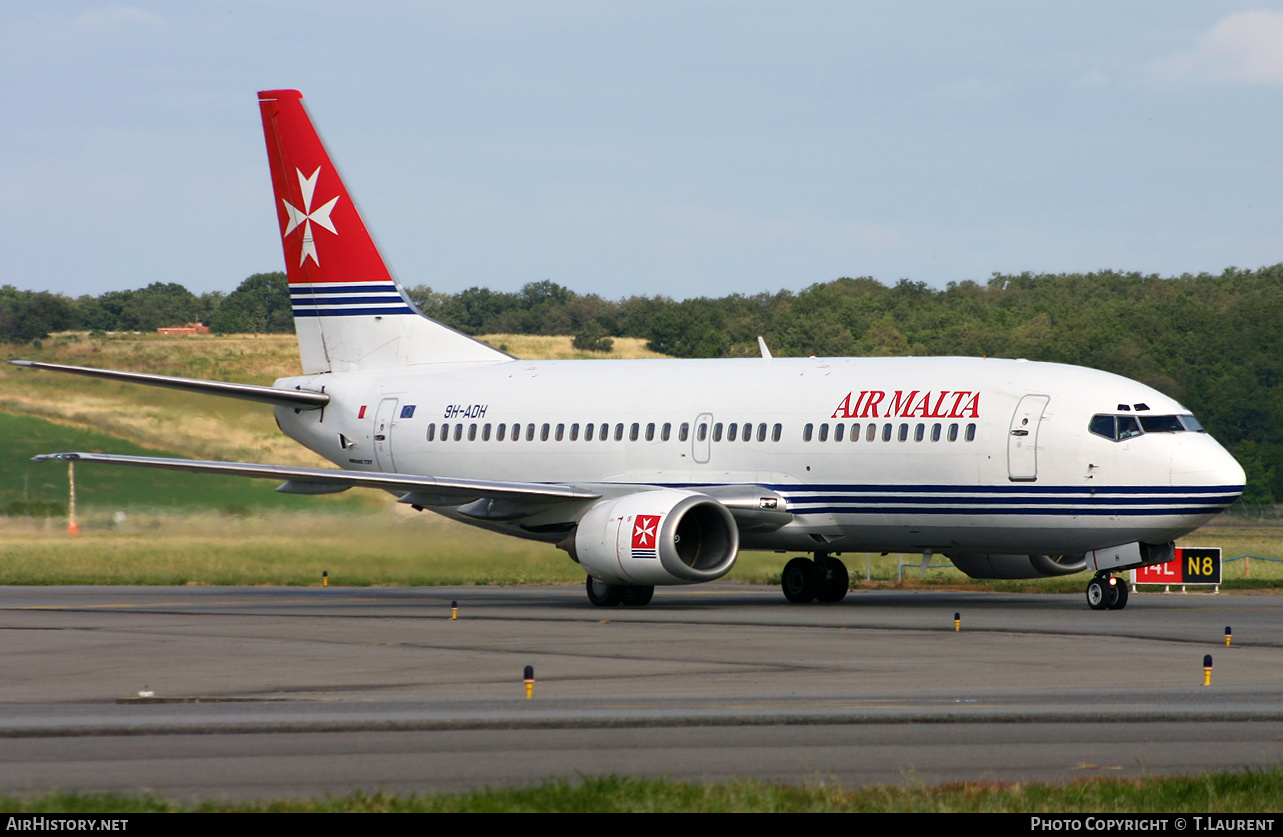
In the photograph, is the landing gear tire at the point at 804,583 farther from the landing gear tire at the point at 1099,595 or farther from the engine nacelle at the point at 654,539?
the landing gear tire at the point at 1099,595

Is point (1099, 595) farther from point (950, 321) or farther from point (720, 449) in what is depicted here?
point (950, 321)

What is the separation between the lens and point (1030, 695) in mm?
15562

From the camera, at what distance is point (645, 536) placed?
2705 cm

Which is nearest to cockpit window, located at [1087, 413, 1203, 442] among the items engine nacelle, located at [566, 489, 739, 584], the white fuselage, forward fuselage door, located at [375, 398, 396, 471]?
the white fuselage

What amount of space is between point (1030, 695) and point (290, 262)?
79.7ft

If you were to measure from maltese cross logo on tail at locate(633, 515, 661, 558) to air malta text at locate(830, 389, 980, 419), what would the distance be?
151 inches

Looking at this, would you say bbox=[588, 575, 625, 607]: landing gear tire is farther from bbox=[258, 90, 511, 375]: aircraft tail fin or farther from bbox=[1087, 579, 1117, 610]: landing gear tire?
bbox=[258, 90, 511, 375]: aircraft tail fin

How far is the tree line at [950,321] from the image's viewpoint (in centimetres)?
8156

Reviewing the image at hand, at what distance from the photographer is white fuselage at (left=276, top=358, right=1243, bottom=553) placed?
1029 inches

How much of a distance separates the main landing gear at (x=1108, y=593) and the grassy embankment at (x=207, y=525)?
24.4 feet

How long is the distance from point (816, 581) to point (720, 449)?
9.54 ft

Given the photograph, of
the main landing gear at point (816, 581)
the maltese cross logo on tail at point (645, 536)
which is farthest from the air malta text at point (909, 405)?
the maltese cross logo on tail at point (645, 536)
